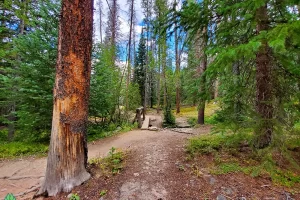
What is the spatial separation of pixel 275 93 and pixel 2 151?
7578mm

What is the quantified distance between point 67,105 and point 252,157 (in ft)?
11.6

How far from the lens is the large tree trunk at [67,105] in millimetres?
2588

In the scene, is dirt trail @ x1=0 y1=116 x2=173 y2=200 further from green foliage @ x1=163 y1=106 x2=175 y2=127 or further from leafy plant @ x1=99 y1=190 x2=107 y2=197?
green foliage @ x1=163 y1=106 x2=175 y2=127

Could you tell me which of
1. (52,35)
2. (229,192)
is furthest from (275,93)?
(52,35)

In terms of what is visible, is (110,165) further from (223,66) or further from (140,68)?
(140,68)

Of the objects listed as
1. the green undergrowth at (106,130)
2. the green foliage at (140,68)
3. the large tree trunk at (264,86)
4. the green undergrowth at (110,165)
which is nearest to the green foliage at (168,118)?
the green undergrowth at (106,130)

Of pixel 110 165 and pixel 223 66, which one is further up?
pixel 223 66

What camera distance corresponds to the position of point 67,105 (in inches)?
103

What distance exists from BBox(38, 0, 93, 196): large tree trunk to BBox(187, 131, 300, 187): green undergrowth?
2.36m

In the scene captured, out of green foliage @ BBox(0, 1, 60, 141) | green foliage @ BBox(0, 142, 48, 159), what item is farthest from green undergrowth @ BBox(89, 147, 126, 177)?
green foliage @ BBox(0, 1, 60, 141)

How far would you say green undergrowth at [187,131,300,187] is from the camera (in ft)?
8.75

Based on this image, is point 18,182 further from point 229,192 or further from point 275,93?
point 275,93

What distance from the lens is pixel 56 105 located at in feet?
8.66

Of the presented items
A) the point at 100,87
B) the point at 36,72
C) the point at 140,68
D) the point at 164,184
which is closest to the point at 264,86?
the point at 164,184
